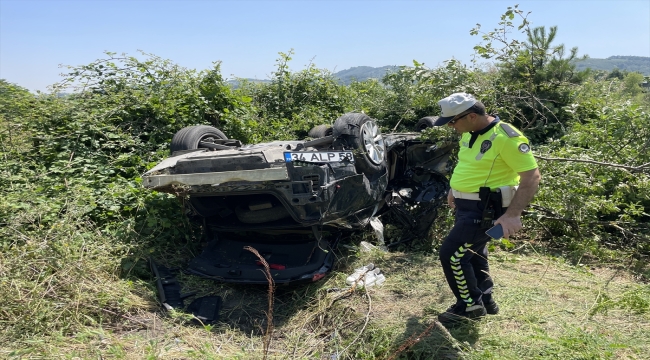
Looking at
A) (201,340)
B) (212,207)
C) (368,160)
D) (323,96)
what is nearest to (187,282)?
(212,207)

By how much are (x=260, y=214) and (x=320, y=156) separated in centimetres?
94

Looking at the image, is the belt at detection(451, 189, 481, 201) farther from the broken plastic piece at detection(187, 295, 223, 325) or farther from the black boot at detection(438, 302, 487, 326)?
the broken plastic piece at detection(187, 295, 223, 325)

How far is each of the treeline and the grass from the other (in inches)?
1.6

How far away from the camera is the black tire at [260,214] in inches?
177

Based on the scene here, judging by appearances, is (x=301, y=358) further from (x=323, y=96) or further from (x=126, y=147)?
(x=323, y=96)

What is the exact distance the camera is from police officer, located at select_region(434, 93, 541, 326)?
3.02 meters

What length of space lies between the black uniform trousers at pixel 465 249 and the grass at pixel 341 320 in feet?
0.81

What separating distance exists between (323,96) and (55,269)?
6590 millimetres

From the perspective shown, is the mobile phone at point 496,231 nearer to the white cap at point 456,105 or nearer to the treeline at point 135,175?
the white cap at point 456,105

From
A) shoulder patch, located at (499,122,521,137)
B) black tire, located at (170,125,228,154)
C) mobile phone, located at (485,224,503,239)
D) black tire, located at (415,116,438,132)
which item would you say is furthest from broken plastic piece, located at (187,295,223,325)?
black tire, located at (415,116,438,132)

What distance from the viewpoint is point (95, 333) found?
337 centimetres

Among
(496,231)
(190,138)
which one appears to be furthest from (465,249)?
(190,138)

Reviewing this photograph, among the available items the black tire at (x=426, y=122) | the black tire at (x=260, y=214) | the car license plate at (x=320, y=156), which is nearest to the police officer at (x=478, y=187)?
the car license plate at (x=320, y=156)

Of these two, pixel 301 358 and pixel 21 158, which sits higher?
pixel 21 158
